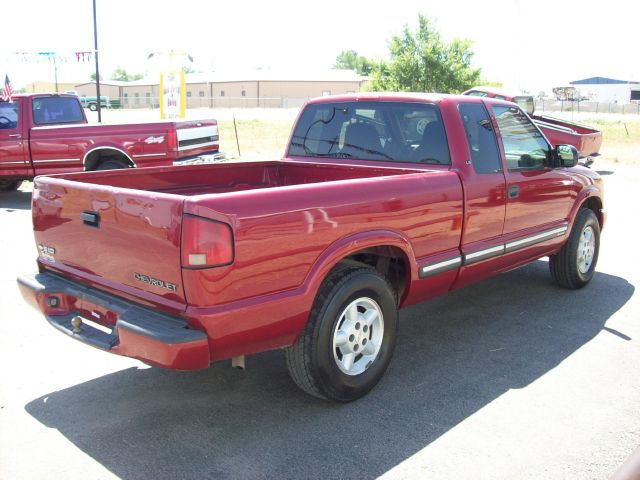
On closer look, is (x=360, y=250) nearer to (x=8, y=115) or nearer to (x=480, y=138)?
(x=480, y=138)

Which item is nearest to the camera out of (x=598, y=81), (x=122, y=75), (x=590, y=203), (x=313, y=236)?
(x=313, y=236)

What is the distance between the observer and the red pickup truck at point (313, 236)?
3.24 meters

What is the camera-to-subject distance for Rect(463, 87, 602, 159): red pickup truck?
1523cm

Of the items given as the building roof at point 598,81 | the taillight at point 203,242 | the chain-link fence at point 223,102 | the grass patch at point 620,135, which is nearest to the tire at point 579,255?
the taillight at point 203,242

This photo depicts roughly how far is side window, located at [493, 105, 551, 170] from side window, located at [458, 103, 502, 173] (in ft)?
0.52

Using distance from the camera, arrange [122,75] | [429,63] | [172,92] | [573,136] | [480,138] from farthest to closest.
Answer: [122,75]
[429,63]
[172,92]
[573,136]
[480,138]

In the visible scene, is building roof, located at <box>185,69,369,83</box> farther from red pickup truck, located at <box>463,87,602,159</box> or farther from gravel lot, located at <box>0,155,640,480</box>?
gravel lot, located at <box>0,155,640,480</box>

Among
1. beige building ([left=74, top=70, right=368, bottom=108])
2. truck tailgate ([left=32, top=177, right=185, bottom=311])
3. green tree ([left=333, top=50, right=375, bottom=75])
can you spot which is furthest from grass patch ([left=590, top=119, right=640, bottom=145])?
green tree ([left=333, top=50, right=375, bottom=75])

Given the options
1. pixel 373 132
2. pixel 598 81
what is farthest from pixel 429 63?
pixel 598 81

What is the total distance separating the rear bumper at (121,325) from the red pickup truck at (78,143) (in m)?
7.21

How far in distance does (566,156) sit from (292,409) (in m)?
3.34

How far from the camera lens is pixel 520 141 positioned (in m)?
5.57

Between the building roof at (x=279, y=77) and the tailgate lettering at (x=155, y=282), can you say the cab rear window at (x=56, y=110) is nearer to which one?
the tailgate lettering at (x=155, y=282)

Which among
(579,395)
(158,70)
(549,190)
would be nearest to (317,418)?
(579,395)
